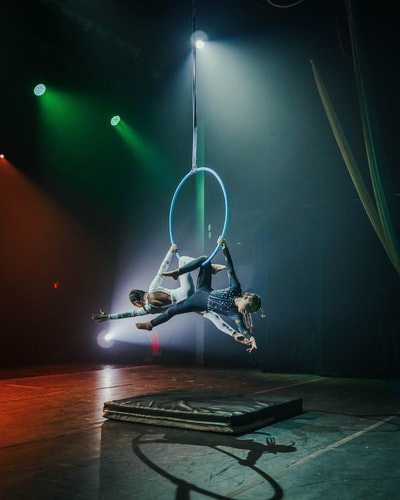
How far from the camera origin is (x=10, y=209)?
31.1ft

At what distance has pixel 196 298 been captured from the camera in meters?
4.98

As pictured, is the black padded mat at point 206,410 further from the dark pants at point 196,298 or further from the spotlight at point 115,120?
the spotlight at point 115,120

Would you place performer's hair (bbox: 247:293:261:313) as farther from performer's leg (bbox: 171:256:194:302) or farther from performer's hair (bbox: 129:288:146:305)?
performer's hair (bbox: 129:288:146:305)

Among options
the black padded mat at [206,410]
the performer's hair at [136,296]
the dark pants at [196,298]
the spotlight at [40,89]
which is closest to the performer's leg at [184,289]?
the dark pants at [196,298]

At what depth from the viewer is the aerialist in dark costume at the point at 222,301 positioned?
15.6ft

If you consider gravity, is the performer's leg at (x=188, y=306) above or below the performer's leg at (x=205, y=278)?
below

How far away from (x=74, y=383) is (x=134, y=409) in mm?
3028

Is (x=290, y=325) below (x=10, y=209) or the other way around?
below

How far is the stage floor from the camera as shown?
3.04m

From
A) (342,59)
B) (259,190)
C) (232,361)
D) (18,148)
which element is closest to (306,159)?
(259,190)

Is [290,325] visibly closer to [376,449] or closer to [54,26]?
[376,449]

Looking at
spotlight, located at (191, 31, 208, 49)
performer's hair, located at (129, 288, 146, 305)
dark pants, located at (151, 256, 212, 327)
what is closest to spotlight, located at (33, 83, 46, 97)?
spotlight, located at (191, 31, 208, 49)

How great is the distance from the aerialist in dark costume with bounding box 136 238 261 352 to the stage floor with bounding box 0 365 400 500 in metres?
1.00

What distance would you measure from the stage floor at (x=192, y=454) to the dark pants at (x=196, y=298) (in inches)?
41.9
